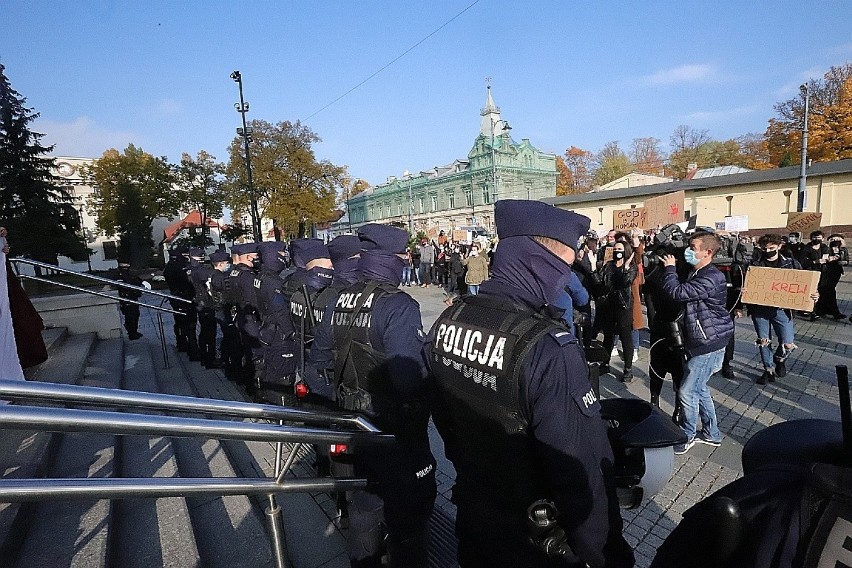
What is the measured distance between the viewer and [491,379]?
1798 mm

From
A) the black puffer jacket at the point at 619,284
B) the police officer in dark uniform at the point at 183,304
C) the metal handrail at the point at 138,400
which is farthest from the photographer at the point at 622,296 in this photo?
the police officer in dark uniform at the point at 183,304

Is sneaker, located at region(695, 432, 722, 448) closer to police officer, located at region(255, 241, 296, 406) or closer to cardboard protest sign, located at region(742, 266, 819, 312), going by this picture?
cardboard protest sign, located at region(742, 266, 819, 312)

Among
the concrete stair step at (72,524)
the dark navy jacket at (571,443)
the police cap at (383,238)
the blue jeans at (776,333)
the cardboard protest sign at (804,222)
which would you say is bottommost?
the blue jeans at (776,333)

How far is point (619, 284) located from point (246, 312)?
5669mm

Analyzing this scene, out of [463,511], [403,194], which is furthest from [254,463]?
[403,194]

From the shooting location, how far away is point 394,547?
271 centimetres

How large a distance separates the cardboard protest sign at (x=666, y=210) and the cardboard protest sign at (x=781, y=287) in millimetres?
2042

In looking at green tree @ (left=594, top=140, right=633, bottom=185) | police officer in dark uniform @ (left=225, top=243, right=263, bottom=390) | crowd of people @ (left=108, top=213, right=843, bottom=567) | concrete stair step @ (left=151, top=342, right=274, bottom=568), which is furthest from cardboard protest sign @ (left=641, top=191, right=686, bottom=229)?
green tree @ (left=594, top=140, right=633, bottom=185)

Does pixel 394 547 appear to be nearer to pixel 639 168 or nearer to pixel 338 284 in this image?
pixel 338 284

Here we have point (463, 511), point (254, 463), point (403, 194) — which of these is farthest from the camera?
point (403, 194)

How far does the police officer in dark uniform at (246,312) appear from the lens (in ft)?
22.2

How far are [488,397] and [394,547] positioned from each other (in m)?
1.50

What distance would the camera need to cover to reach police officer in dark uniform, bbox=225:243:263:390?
22.2 feet

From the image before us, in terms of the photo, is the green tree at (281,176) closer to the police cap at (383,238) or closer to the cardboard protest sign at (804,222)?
the cardboard protest sign at (804,222)
